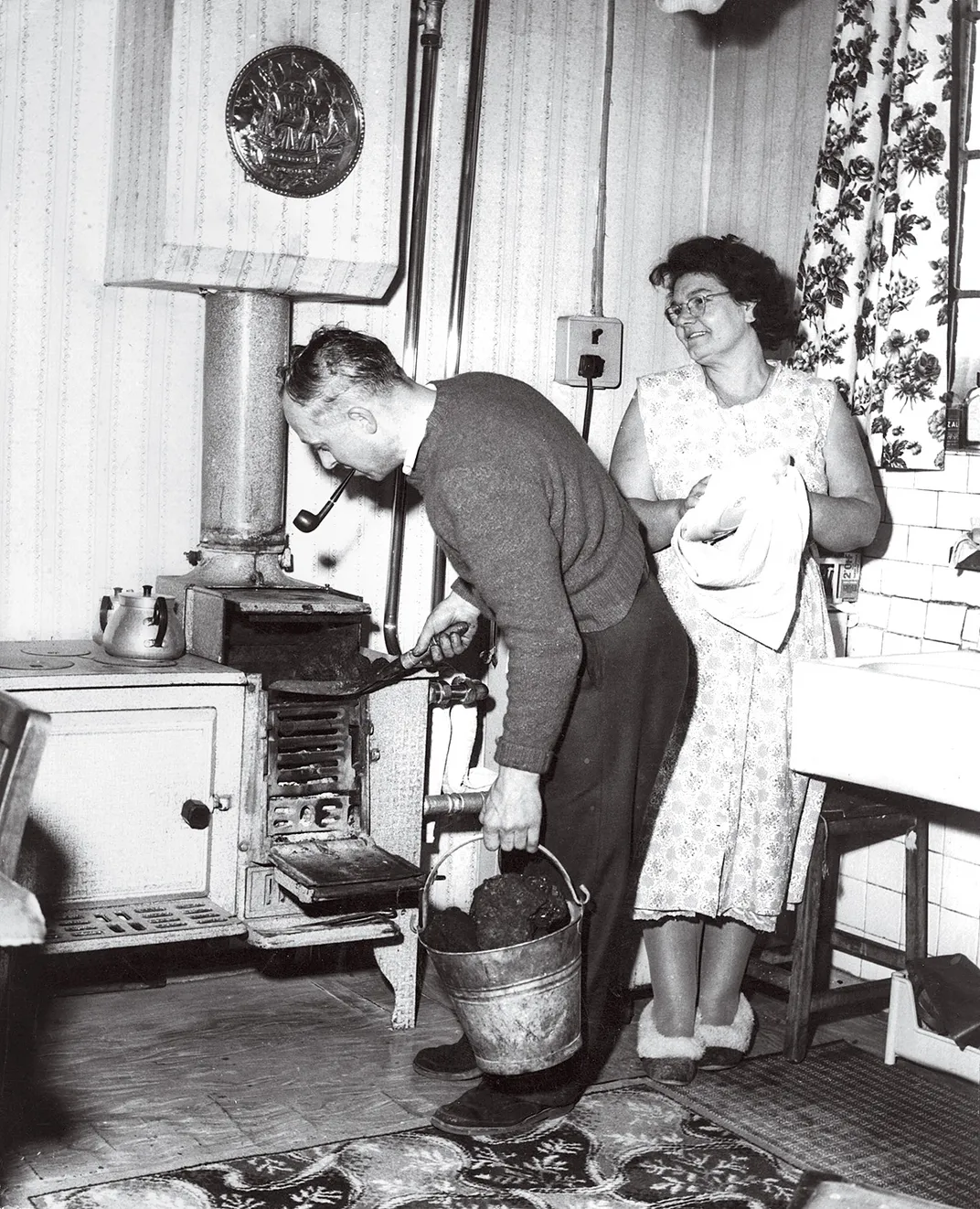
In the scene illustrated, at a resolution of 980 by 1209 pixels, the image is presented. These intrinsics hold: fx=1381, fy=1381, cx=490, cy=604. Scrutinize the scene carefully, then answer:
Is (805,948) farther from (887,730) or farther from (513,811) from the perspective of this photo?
(513,811)

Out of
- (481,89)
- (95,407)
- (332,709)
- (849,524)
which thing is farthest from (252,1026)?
(481,89)

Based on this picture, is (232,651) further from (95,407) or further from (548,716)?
(548,716)

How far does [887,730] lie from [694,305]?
0.93 metres

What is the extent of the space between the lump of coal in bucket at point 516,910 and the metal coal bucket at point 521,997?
0.02 meters

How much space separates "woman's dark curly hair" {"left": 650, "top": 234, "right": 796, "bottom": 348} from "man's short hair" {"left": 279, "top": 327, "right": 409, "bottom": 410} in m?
0.85

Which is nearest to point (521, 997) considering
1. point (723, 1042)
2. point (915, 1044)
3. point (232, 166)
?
point (723, 1042)

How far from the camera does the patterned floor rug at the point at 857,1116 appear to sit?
92.5 inches

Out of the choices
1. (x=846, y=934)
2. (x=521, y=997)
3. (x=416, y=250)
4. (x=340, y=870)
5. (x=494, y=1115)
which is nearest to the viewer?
(x=521, y=997)

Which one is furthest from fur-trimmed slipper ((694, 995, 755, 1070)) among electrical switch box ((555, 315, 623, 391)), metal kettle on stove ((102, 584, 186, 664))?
electrical switch box ((555, 315, 623, 391))

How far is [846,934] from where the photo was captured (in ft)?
9.88

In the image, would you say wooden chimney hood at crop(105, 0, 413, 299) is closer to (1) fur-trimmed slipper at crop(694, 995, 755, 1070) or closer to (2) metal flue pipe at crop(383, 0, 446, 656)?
(2) metal flue pipe at crop(383, 0, 446, 656)

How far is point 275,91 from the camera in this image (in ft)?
9.30

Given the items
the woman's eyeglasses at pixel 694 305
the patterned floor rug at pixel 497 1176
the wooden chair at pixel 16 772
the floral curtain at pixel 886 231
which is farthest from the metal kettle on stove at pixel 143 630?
the floral curtain at pixel 886 231

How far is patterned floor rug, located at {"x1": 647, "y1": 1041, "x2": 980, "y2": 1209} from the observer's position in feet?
7.71
